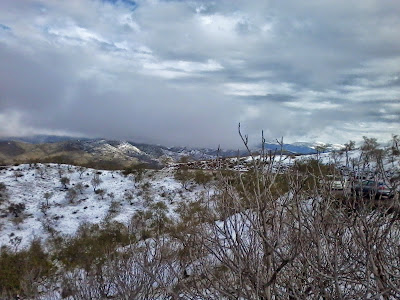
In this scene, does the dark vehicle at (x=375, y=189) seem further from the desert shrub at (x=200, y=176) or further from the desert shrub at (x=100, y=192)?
the desert shrub at (x=100, y=192)

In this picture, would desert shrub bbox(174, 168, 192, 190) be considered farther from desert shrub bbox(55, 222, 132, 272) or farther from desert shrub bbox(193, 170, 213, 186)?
desert shrub bbox(55, 222, 132, 272)

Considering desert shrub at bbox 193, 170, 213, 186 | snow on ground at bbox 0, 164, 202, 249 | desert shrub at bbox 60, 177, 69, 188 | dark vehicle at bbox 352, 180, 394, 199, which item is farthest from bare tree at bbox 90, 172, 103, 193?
dark vehicle at bbox 352, 180, 394, 199

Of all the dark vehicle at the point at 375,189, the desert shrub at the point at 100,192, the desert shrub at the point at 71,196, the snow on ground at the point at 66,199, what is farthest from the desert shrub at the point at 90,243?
the dark vehicle at the point at 375,189

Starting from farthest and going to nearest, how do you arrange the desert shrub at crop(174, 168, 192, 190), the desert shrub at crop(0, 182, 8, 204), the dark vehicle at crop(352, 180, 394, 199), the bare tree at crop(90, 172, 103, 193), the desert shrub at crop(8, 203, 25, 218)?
the desert shrub at crop(174, 168, 192, 190) → the bare tree at crop(90, 172, 103, 193) → the desert shrub at crop(0, 182, 8, 204) → the desert shrub at crop(8, 203, 25, 218) → the dark vehicle at crop(352, 180, 394, 199)

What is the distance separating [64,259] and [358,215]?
76.9 ft

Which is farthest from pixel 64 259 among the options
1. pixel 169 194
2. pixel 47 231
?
pixel 169 194

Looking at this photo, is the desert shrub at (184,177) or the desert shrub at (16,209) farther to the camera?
the desert shrub at (184,177)

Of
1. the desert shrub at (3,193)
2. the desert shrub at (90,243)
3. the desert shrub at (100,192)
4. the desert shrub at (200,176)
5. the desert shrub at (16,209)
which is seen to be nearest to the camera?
the desert shrub at (90,243)

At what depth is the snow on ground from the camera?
31797 millimetres

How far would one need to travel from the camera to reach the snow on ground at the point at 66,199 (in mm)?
31797

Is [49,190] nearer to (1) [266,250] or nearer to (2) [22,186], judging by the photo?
(2) [22,186]

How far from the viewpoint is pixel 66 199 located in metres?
37.3

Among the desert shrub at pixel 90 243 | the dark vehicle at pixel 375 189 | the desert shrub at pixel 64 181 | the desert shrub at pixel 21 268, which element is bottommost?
the desert shrub at pixel 21 268

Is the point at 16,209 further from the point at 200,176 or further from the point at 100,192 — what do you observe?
the point at 200,176
